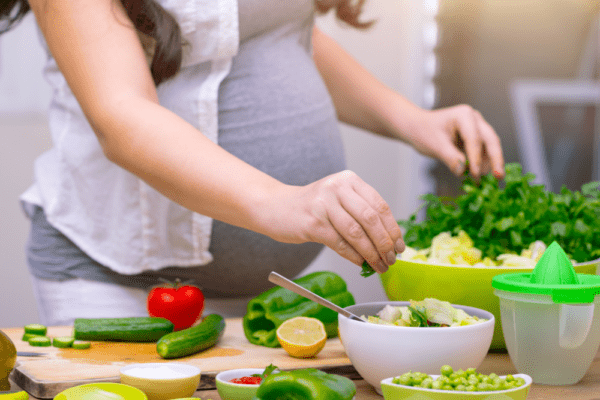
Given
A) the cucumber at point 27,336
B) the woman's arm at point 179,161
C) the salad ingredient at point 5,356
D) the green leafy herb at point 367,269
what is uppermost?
the woman's arm at point 179,161

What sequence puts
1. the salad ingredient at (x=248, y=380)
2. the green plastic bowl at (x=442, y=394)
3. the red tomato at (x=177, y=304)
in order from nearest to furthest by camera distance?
1. the green plastic bowl at (x=442, y=394)
2. the salad ingredient at (x=248, y=380)
3. the red tomato at (x=177, y=304)

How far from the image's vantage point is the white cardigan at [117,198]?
1159mm

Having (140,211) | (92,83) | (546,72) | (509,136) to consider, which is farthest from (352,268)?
(92,83)

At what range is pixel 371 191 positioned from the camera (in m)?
0.75

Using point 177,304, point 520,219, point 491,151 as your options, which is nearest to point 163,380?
point 177,304

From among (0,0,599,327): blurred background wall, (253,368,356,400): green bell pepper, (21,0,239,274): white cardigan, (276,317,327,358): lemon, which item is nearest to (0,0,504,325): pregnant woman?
(21,0,239,274): white cardigan

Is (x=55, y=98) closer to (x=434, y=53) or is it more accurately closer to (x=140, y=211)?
(x=140, y=211)

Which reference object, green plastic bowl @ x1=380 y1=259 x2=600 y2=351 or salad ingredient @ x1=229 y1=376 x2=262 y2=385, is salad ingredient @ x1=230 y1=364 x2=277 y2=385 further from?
green plastic bowl @ x1=380 y1=259 x2=600 y2=351

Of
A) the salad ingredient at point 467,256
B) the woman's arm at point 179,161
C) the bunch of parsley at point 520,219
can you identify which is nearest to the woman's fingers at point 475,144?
the bunch of parsley at point 520,219

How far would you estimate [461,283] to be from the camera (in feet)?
2.99

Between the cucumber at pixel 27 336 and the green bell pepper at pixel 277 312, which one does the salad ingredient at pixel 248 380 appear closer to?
the green bell pepper at pixel 277 312

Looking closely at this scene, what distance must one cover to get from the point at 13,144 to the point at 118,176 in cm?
150

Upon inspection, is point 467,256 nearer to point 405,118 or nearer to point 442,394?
point 442,394

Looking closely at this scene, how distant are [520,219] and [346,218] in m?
0.41
